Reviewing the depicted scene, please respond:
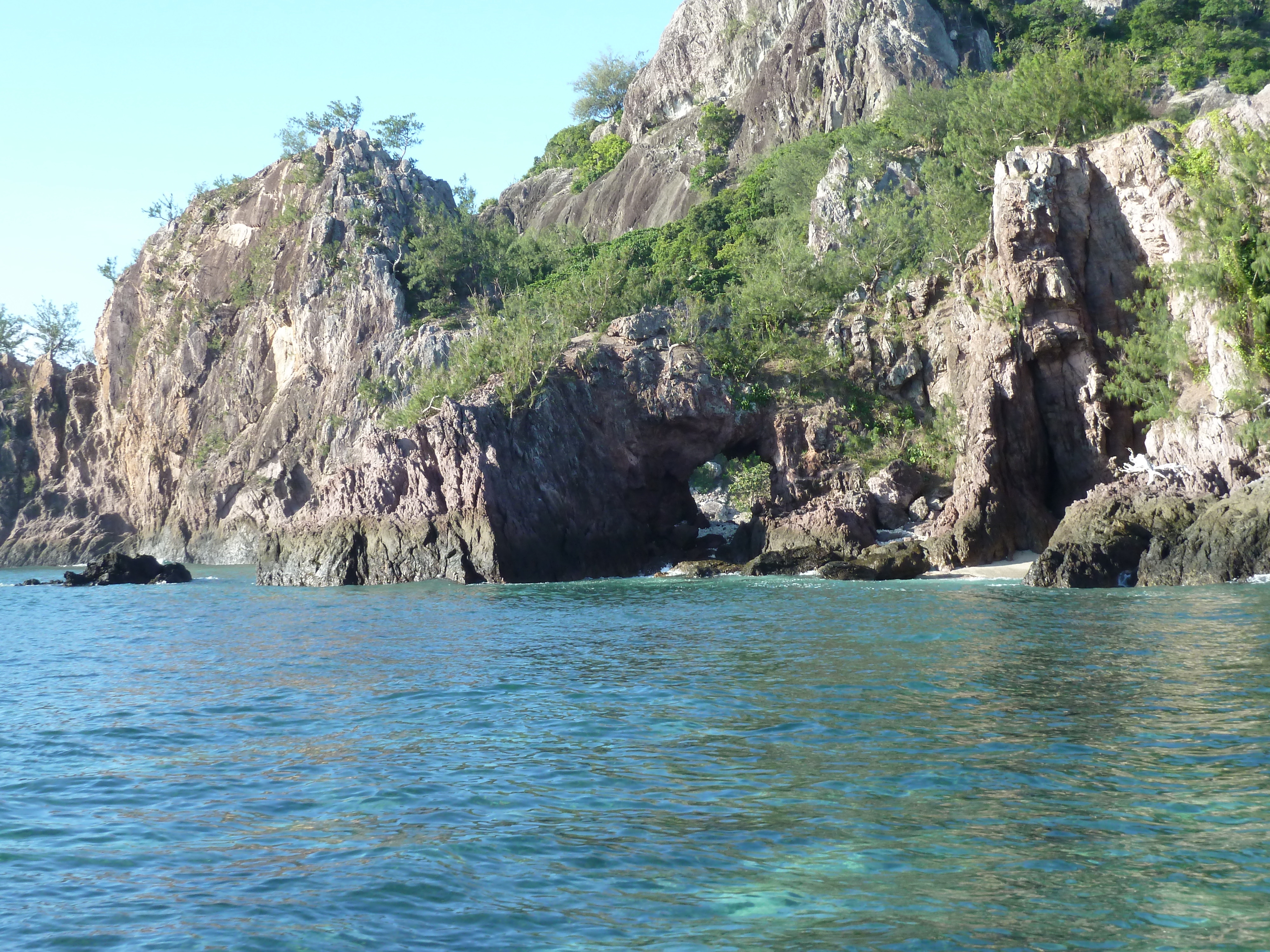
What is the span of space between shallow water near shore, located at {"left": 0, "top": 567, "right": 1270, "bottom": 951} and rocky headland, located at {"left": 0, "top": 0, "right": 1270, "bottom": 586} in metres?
14.7

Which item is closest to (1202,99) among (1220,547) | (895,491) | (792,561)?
(895,491)

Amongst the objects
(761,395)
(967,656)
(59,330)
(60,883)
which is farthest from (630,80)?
(60,883)

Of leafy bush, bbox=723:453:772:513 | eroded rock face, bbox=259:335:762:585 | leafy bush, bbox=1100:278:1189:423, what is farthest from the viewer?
leafy bush, bbox=723:453:772:513

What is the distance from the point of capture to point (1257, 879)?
8.20 m

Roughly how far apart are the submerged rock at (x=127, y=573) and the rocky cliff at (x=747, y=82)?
55110 mm

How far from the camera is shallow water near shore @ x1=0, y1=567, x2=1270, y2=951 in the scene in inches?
313

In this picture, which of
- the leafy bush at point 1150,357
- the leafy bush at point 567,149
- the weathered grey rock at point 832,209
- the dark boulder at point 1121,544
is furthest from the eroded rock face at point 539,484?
the leafy bush at point 567,149

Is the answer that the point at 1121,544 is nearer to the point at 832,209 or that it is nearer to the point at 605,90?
the point at 832,209

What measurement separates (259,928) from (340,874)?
3.51 feet

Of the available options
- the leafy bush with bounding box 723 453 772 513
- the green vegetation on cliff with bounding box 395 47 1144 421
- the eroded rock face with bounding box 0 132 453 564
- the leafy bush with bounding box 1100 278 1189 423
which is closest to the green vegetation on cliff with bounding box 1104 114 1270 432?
the leafy bush with bounding box 1100 278 1189 423

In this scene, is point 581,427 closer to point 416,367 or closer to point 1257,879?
point 416,367

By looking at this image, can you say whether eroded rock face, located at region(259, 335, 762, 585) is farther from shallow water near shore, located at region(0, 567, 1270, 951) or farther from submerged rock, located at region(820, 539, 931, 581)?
shallow water near shore, located at region(0, 567, 1270, 951)

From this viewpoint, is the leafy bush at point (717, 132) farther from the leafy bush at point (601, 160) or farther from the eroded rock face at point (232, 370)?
the eroded rock face at point (232, 370)

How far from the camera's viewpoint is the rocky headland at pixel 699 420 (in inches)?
1388
